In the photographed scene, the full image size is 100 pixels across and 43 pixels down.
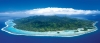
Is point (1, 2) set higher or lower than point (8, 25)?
higher

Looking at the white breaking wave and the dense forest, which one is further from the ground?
the white breaking wave

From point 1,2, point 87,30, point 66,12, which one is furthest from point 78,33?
point 1,2

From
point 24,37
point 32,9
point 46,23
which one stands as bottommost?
point 24,37

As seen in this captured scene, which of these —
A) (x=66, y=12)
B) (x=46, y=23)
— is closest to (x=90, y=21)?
(x=66, y=12)

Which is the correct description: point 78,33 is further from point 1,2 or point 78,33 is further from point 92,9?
point 1,2

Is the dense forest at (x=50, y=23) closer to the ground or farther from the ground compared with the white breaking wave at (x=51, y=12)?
closer to the ground

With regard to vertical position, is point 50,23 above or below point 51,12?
below

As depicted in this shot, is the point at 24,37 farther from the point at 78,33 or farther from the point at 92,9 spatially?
the point at 92,9
